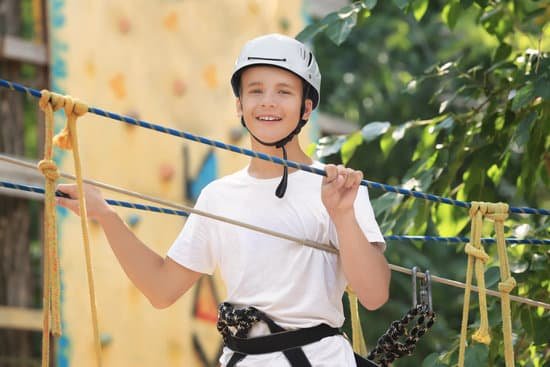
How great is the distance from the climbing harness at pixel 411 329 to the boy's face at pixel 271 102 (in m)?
0.56

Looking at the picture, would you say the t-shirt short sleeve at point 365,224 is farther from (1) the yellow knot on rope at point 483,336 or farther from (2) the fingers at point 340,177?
(1) the yellow knot on rope at point 483,336

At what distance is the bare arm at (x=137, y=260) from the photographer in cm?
337

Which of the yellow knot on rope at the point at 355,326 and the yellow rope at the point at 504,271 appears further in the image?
the yellow knot on rope at the point at 355,326

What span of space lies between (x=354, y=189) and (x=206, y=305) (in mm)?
3650

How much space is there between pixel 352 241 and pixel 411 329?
525 millimetres

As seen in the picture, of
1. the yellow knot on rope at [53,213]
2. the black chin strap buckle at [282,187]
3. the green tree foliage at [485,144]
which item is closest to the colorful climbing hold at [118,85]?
the green tree foliage at [485,144]

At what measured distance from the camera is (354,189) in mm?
3195

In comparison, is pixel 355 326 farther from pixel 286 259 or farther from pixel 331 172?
pixel 331 172

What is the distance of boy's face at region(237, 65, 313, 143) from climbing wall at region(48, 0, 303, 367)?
2.68 m

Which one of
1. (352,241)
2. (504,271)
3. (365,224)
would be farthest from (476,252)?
(352,241)

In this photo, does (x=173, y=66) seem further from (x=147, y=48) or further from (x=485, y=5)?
(x=485, y=5)

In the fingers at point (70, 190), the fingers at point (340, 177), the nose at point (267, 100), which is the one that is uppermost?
the nose at point (267, 100)

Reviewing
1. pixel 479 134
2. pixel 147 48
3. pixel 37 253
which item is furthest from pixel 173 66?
pixel 37 253

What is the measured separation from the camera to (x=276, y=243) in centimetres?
330
